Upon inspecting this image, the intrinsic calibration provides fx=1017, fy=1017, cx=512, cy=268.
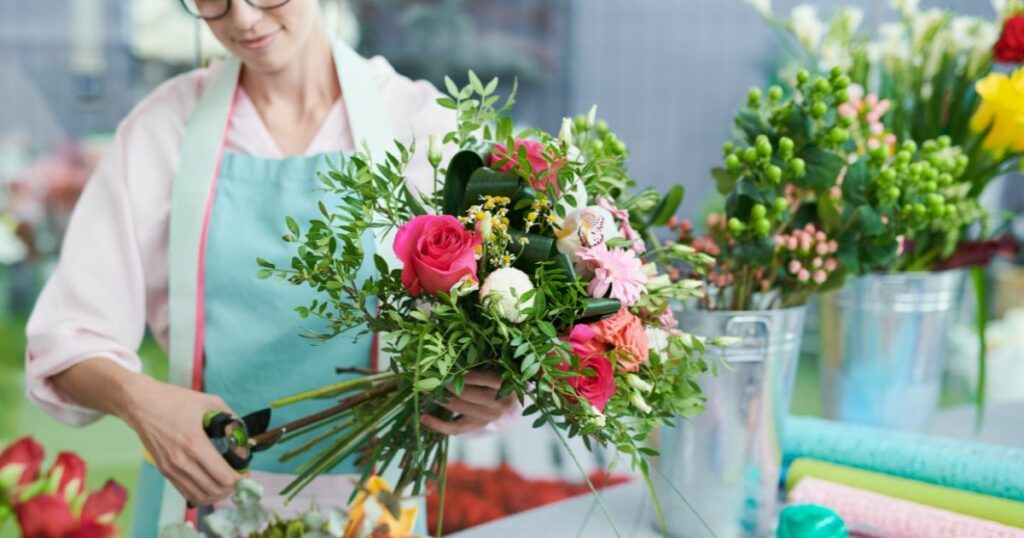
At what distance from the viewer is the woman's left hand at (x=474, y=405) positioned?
99 cm

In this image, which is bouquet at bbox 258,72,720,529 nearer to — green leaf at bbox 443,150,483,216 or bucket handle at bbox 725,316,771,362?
green leaf at bbox 443,150,483,216

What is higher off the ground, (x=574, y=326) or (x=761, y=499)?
(x=574, y=326)

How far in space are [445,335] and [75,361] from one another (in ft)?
2.02

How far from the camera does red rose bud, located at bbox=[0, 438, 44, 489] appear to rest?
579 mm

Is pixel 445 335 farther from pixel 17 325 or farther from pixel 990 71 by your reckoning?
pixel 17 325

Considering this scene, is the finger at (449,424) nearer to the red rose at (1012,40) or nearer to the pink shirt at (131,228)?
the pink shirt at (131,228)

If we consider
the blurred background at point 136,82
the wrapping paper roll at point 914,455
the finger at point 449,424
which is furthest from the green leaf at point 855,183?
the blurred background at point 136,82

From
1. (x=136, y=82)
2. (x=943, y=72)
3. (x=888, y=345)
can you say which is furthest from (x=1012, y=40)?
(x=136, y=82)

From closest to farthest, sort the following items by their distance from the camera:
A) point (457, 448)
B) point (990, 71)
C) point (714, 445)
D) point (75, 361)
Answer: point (714, 445), point (75, 361), point (990, 71), point (457, 448)

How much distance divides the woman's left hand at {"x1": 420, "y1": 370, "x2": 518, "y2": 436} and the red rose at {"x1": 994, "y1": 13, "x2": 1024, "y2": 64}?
98cm

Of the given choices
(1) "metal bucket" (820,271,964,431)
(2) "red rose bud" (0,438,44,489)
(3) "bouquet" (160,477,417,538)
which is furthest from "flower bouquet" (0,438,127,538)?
(1) "metal bucket" (820,271,964,431)

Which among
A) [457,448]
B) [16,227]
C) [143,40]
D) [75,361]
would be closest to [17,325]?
[16,227]

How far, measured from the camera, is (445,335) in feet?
3.06

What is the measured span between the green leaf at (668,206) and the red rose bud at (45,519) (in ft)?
2.67
